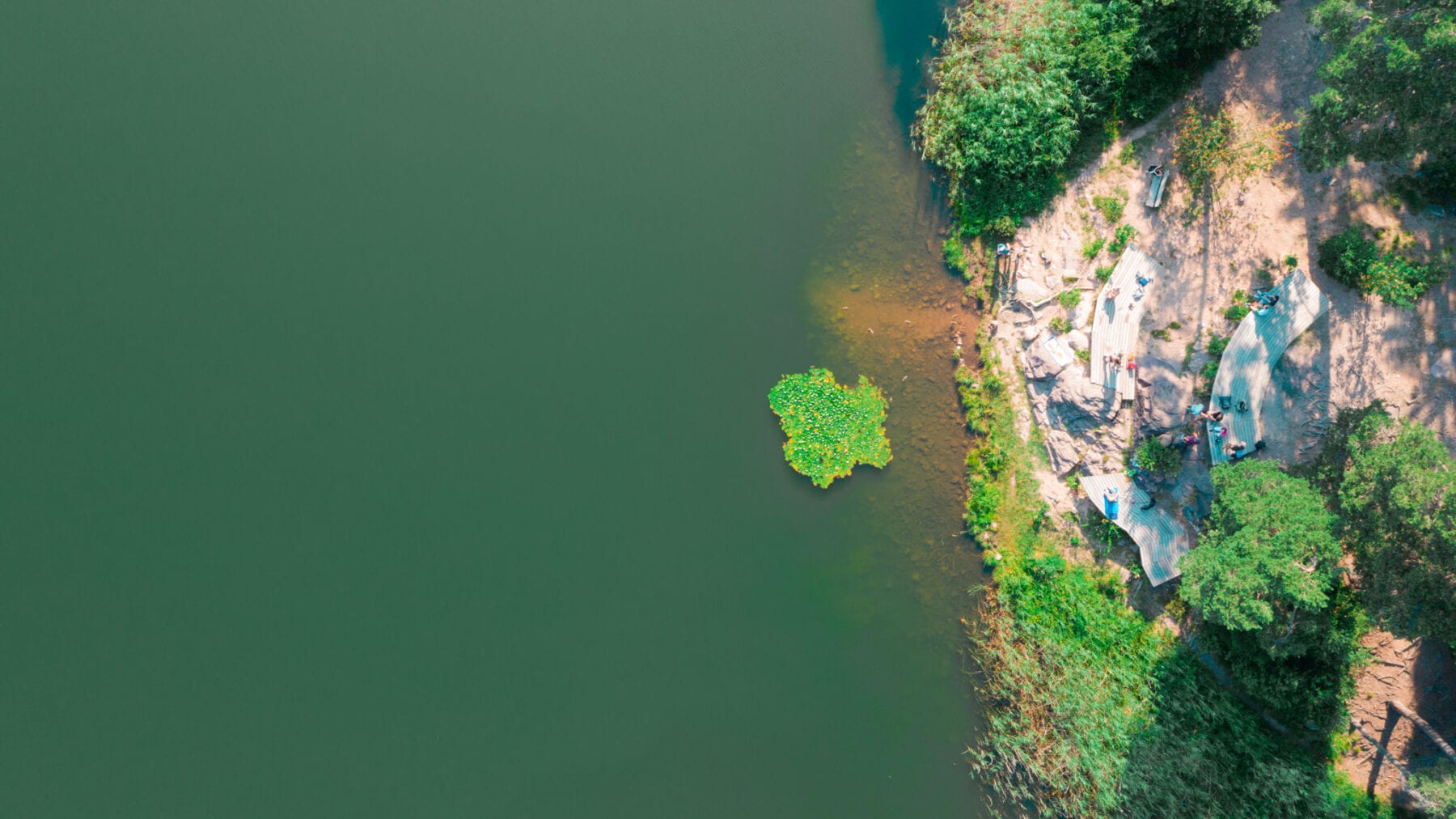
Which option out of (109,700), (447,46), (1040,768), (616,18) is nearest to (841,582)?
(1040,768)

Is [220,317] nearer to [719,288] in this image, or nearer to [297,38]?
[297,38]

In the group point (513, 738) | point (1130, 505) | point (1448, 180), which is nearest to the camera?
point (1448, 180)

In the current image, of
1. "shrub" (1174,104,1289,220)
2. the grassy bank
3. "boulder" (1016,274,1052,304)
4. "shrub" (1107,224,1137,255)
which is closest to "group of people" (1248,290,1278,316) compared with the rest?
"shrub" (1174,104,1289,220)

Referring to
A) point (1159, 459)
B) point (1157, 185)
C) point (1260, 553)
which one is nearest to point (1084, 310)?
point (1157, 185)

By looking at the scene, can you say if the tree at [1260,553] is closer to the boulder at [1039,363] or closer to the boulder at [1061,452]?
the boulder at [1061,452]

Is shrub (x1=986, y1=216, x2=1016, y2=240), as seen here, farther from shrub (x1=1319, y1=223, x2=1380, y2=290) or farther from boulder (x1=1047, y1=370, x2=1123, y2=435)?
shrub (x1=1319, y1=223, x2=1380, y2=290)

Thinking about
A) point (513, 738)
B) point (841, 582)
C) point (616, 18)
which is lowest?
point (513, 738)

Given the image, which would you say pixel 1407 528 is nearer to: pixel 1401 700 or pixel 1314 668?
pixel 1314 668
